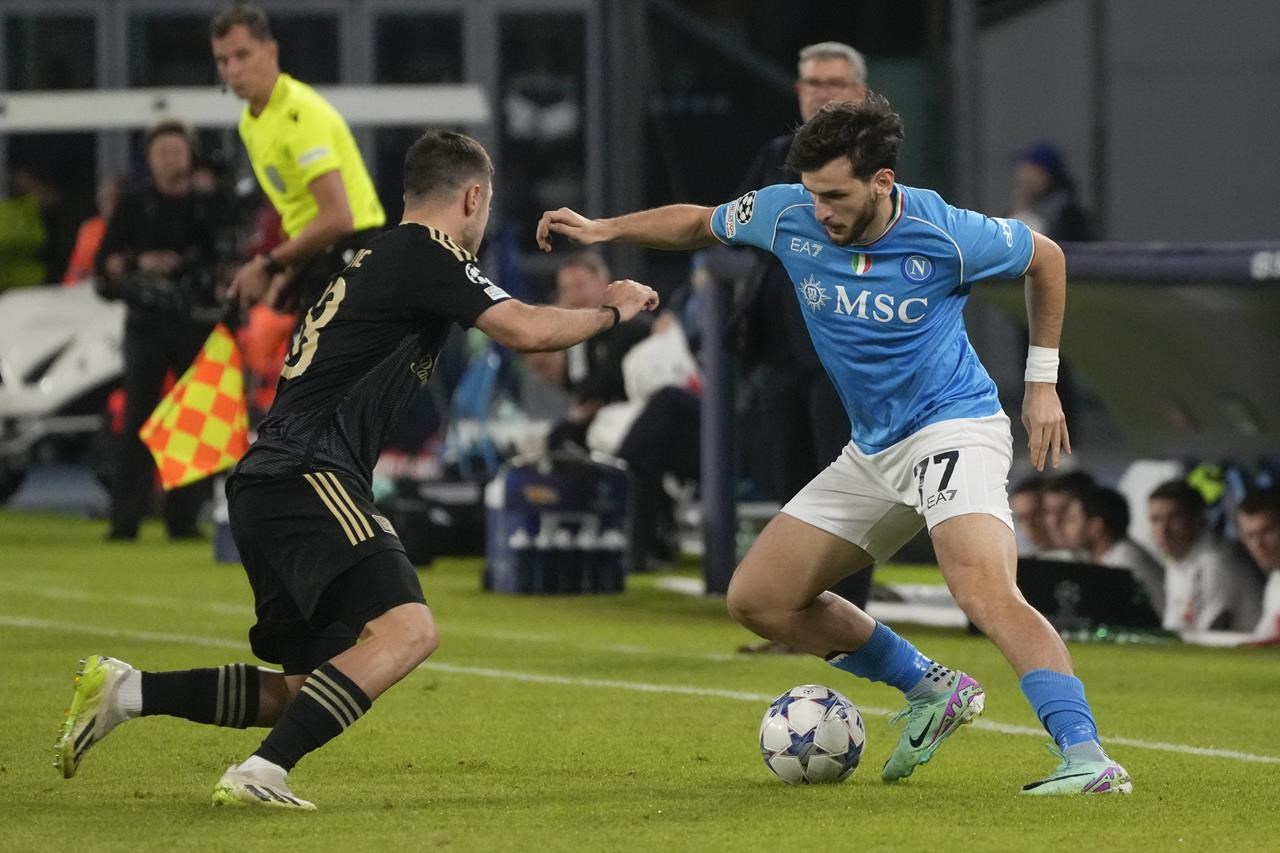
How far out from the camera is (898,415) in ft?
21.0

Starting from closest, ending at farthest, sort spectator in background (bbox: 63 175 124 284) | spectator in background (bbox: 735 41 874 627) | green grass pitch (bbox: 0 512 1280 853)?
green grass pitch (bbox: 0 512 1280 853), spectator in background (bbox: 735 41 874 627), spectator in background (bbox: 63 175 124 284)

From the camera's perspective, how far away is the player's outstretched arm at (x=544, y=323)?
5805 mm

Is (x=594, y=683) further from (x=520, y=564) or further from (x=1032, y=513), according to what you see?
(x=520, y=564)

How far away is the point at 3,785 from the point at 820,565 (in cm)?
214

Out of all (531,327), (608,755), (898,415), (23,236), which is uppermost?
(23,236)

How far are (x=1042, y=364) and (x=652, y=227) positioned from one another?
3.55 ft

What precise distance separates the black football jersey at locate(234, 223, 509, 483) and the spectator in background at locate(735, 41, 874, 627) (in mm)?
2956

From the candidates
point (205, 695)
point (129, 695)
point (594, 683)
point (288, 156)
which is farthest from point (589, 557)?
point (129, 695)

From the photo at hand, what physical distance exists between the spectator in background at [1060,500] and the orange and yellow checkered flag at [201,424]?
142 inches

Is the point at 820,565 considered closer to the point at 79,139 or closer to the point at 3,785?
the point at 3,785

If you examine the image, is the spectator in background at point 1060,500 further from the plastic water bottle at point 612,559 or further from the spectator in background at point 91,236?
the spectator in background at point 91,236

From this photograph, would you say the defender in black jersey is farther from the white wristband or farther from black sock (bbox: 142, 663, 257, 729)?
the white wristband

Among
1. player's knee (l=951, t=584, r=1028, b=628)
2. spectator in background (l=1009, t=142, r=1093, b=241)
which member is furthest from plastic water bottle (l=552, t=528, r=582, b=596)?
player's knee (l=951, t=584, r=1028, b=628)

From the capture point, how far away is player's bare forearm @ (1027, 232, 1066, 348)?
20.9 ft
